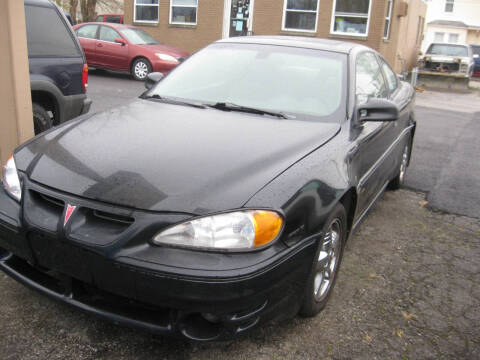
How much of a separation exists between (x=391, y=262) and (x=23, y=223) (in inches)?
105

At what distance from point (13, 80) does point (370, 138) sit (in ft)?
9.51

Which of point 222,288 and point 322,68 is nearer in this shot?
point 222,288

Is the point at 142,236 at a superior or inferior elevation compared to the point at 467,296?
superior

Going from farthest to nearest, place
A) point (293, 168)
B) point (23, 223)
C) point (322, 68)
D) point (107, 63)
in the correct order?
point (107, 63)
point (322, 68)
point (293, 168)
point (23, 223)

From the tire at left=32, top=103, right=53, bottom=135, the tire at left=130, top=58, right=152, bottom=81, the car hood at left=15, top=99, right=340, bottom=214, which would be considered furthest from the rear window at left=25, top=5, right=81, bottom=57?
the tire at left=130, top=58, right=152, bottom=81

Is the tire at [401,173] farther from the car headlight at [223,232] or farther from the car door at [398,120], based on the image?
the car headlight at [223,232]

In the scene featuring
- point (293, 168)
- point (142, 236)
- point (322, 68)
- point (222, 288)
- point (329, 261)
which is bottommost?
point (329, 261)

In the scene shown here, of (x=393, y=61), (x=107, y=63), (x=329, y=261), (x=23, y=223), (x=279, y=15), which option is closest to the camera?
(x=23, y=223)

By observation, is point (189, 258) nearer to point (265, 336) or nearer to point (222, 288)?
point (222, 288)

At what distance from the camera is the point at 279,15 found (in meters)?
18.4

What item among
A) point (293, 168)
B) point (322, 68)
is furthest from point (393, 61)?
point (293, 168)

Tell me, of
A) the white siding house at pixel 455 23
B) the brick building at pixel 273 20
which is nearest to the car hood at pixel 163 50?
the brick building at pixel 273 20

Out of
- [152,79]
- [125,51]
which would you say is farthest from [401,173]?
[125,51]

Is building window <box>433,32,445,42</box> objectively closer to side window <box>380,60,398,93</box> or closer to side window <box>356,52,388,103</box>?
side window <box>380,60,398,93</box>
